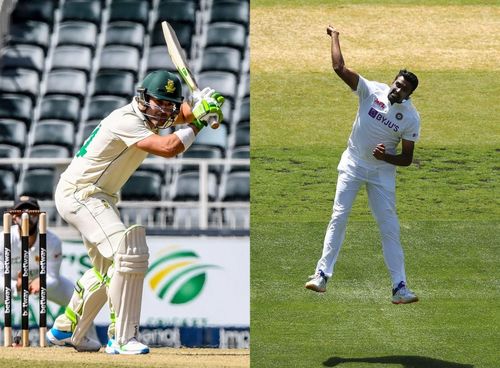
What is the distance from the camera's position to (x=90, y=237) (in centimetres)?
638

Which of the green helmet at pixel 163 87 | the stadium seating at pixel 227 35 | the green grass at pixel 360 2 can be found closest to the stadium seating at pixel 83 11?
the stadium seating at pixel 227 35

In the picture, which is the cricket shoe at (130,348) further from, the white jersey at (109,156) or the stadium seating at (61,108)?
the stadium seating at (61,108)

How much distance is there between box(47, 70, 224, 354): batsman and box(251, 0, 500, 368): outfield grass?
104cm

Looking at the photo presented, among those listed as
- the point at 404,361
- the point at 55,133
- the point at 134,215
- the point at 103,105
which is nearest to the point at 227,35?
the point at 103,105

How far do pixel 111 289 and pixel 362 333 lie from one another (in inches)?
79.6

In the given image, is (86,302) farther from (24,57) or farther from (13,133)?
(24,57)

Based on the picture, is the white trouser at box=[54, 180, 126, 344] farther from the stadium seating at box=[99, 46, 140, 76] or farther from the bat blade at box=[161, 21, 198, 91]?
the stadium seating at box=[99, 46, 140, 76]

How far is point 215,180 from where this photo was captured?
1269 cm

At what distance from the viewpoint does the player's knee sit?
6230 millimetres

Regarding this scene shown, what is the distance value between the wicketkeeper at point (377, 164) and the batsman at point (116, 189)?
1178 mm

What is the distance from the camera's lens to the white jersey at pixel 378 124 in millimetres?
7234

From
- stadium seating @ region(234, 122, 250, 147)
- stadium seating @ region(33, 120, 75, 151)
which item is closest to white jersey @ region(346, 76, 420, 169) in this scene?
stadium seating @ region(234, 122, 250, 147)

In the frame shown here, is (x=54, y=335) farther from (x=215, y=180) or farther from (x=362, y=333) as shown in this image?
(x=215, y=180)

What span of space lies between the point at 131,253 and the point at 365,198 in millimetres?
5265
